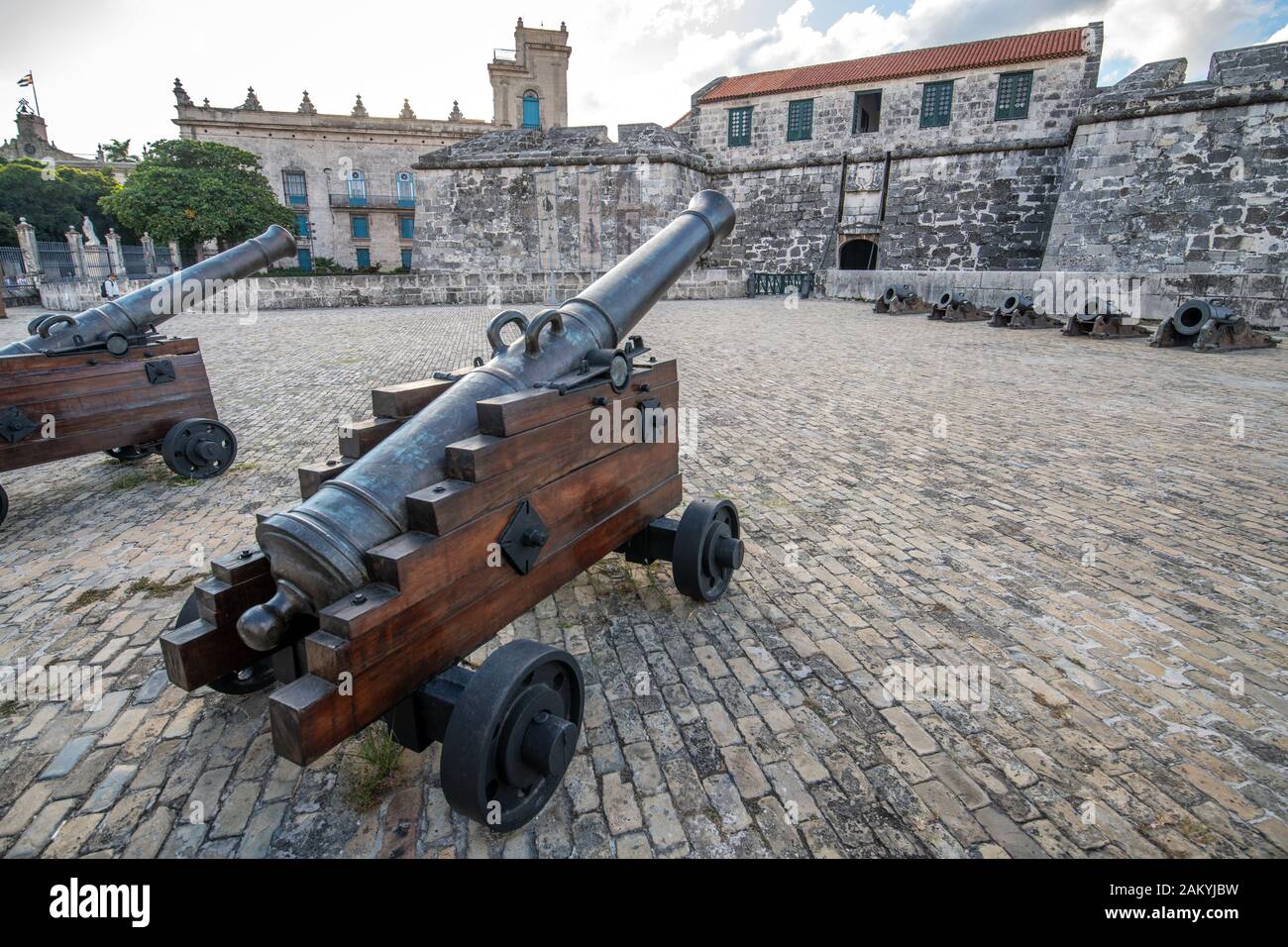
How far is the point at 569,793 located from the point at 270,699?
0.99 m

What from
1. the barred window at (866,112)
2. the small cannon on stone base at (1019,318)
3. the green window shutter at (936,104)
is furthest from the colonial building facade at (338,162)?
the small cannon on stone base at (1019,318)

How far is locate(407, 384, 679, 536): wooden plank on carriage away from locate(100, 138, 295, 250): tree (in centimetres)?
3802

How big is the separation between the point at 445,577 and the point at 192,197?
42403 millimetres

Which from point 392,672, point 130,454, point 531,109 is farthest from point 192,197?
point 392,672

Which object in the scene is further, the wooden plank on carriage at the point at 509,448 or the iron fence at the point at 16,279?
the iron fence at the point at 16,279

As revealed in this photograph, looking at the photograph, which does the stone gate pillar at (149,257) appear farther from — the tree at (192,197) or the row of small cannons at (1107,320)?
the row of small cannons at (1107,320)

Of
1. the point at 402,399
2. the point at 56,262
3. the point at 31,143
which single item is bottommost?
the point at 402,399

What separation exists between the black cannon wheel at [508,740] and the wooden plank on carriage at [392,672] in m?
0.19

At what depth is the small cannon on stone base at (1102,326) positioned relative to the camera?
40.9 feet

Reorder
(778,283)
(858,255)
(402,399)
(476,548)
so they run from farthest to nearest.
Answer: (858,255)
(778,283)
(402,399)
(476,548)

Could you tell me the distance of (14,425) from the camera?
4.48 m

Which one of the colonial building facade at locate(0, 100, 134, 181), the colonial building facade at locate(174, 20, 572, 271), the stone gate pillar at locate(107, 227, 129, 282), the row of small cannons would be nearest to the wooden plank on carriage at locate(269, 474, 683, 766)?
the row of small cannons

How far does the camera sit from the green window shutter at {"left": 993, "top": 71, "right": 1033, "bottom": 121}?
2339 cm

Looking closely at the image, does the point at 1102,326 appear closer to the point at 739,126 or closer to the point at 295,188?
the point at 739,126
